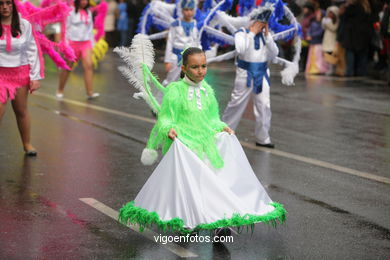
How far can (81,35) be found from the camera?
1603cm

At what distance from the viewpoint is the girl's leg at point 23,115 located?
963 centimetres

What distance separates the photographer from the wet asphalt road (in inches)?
245

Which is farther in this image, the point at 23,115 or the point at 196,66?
the point at 23,115

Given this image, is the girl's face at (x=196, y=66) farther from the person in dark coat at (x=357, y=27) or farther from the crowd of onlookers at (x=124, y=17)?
the crowd of onlookers at (x=124, y=17)

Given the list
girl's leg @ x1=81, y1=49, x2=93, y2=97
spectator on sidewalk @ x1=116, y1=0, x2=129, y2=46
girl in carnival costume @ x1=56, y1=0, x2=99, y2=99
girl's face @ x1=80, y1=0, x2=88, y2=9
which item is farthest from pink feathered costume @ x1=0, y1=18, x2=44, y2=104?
spectator on sidewalk @ x1=116, y1=0, x2=129, y2=46

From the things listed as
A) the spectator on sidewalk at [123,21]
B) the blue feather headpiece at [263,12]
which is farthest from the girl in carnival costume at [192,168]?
the spectator on sidewalk at [123,21]

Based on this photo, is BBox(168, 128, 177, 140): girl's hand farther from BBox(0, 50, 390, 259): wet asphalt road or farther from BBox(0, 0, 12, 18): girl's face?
BBox(0, 0, 12, 18): girl's face

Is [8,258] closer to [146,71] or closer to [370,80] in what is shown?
[146,71]

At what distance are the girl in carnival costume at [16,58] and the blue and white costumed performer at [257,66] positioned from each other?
2.49 m

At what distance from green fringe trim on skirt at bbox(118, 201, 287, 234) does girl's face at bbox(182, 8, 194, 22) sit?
7436 mm

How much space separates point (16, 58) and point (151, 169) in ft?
6.21

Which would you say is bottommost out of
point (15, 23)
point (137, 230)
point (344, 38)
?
point (137, 230)

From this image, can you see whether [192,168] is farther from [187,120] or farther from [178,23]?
[178,23]

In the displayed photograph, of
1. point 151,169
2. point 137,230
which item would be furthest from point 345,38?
point 137,230
